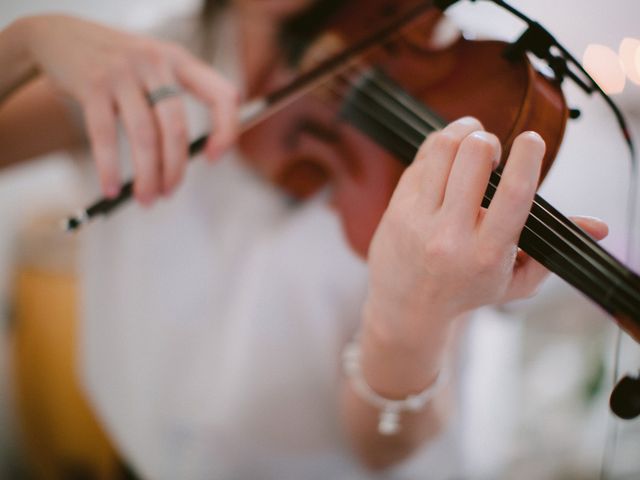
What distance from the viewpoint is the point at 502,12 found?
30cm

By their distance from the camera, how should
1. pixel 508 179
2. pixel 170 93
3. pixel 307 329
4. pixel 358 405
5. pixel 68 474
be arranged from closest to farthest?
pixel 508 179, pixel 170 93, pixel 358 405, pixel 307 329, pixel 68 474

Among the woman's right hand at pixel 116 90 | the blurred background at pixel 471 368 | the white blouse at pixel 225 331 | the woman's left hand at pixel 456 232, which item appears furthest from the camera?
the blurred background at pixel 471 368

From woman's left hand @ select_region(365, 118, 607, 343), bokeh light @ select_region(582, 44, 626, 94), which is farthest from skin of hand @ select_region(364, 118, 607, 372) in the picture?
bokeh light @ select_region(582, 44, 626, 94)

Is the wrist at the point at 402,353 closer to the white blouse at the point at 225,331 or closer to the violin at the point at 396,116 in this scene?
the violin at the point at 396,116

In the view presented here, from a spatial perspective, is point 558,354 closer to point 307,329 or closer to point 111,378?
point 307,329

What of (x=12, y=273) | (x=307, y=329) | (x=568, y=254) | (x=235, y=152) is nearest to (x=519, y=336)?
(x=307, y=329)

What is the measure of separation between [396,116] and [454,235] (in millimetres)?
216

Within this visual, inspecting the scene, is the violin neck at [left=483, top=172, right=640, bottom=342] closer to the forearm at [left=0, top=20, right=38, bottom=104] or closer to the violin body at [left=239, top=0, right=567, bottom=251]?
the violin body at [left=239, top=0, right=567, bottom=251]

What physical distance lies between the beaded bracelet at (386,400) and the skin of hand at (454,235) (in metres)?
0.13

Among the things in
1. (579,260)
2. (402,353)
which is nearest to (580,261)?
(579,260)

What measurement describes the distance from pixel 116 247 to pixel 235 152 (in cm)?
25

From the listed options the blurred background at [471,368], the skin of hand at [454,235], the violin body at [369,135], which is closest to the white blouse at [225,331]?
the violin body at [369,135]

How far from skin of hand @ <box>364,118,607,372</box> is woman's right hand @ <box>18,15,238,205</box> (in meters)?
0.19

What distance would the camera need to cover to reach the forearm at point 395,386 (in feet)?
1.02
